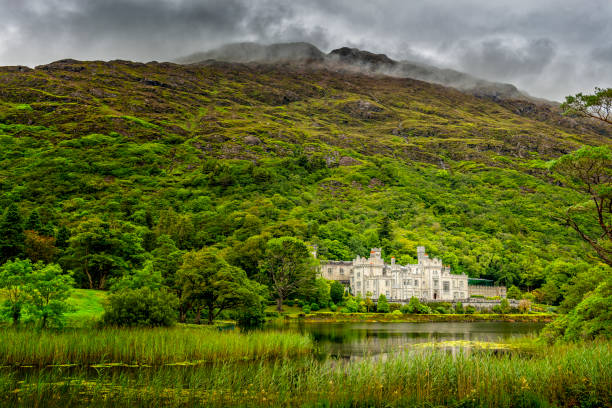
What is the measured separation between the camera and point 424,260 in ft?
315

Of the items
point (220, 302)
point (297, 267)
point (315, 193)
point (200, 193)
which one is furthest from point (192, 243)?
point (315, 193)

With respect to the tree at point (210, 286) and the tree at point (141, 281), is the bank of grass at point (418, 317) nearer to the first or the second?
the tree at point (210, 286)

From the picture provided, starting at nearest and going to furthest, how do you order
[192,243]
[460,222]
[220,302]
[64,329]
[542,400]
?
[542,400] → [64,329] → [220,302] → [192,243] → [460,222]

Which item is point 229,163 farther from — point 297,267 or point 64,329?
point 64,329

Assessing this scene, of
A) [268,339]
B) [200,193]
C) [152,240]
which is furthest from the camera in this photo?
[200,193]

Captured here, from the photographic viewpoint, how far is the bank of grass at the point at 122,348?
19.9 meters

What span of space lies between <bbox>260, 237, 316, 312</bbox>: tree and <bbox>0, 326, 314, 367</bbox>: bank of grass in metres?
46.7

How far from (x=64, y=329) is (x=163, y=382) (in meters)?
12.0

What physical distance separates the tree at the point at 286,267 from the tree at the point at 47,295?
151 feet

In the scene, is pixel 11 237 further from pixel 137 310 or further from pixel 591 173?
pixel 591 173

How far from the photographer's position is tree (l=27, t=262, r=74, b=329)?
25.6 meters

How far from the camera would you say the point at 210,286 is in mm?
42281

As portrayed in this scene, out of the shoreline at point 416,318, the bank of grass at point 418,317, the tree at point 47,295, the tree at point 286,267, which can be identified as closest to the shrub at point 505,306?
the bank of grass at point 418,317

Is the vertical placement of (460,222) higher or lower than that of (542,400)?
higher
